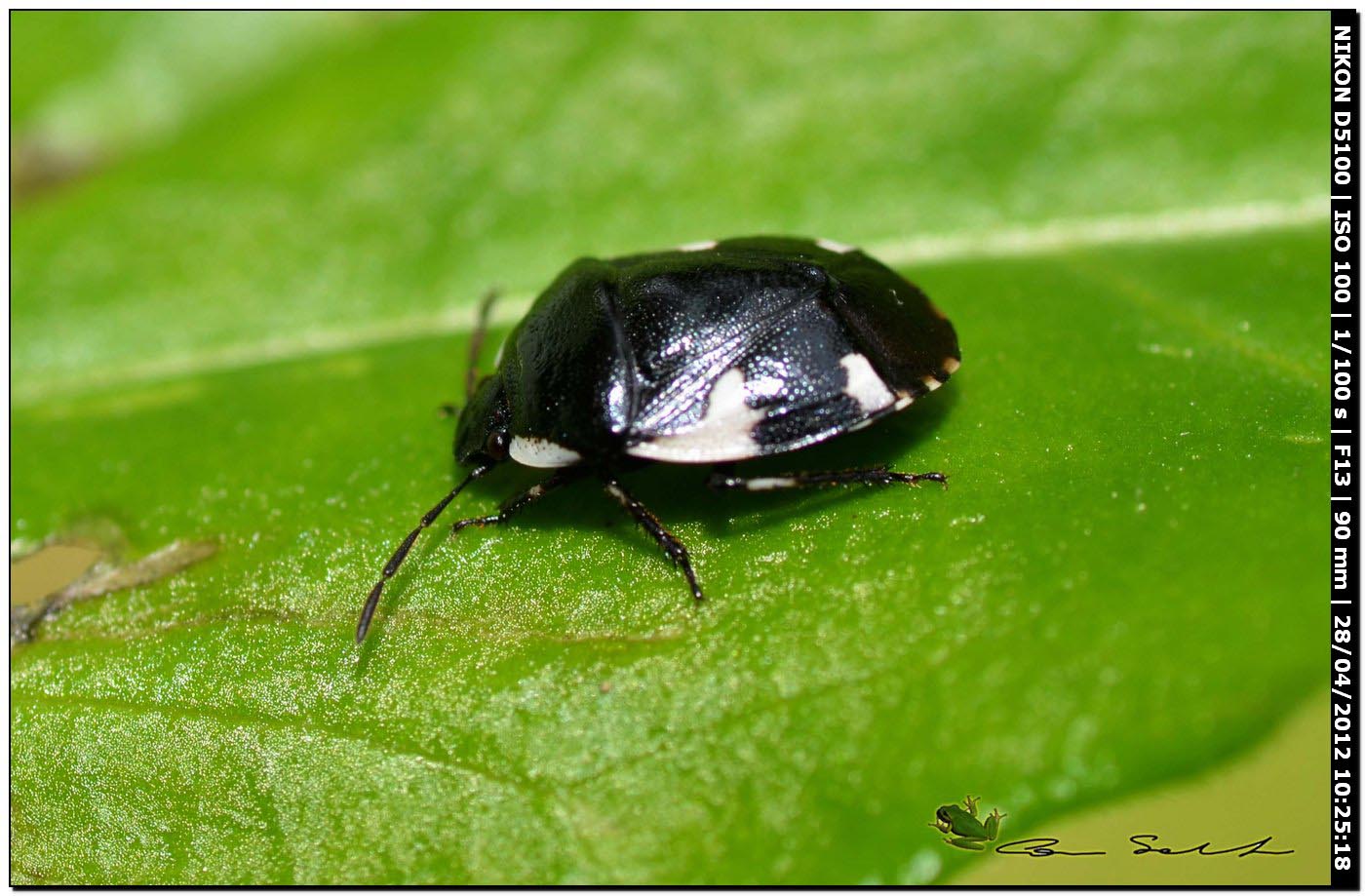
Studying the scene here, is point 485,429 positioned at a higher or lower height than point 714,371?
lower

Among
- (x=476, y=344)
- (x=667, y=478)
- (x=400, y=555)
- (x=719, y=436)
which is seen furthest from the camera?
(x=476, y=344)

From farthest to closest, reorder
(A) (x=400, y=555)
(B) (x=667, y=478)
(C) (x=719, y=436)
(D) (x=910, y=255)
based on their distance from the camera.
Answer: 1. (D) (x=910, y=255)
2. (B) (x=667, y=478)
3. (A) (x=400, y=555)
4. (C) (x=719, y=436)

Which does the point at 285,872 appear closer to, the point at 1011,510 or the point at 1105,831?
the point at 1011,510

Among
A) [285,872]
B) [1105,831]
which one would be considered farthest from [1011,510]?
[285,872]

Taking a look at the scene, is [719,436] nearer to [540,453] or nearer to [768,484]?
[768,484]

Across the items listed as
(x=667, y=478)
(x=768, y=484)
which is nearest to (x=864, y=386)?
(x=768, y=484)

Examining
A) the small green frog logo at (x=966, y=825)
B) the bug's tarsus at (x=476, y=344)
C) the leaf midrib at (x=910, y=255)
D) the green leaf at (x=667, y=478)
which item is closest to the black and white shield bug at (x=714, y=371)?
the green leaf at (x=667, y=478)

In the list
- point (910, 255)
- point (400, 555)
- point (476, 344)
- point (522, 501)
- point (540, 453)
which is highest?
point (910, 255)

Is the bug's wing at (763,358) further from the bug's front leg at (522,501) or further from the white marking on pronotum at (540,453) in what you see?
the bug's front leg at (522,501)
